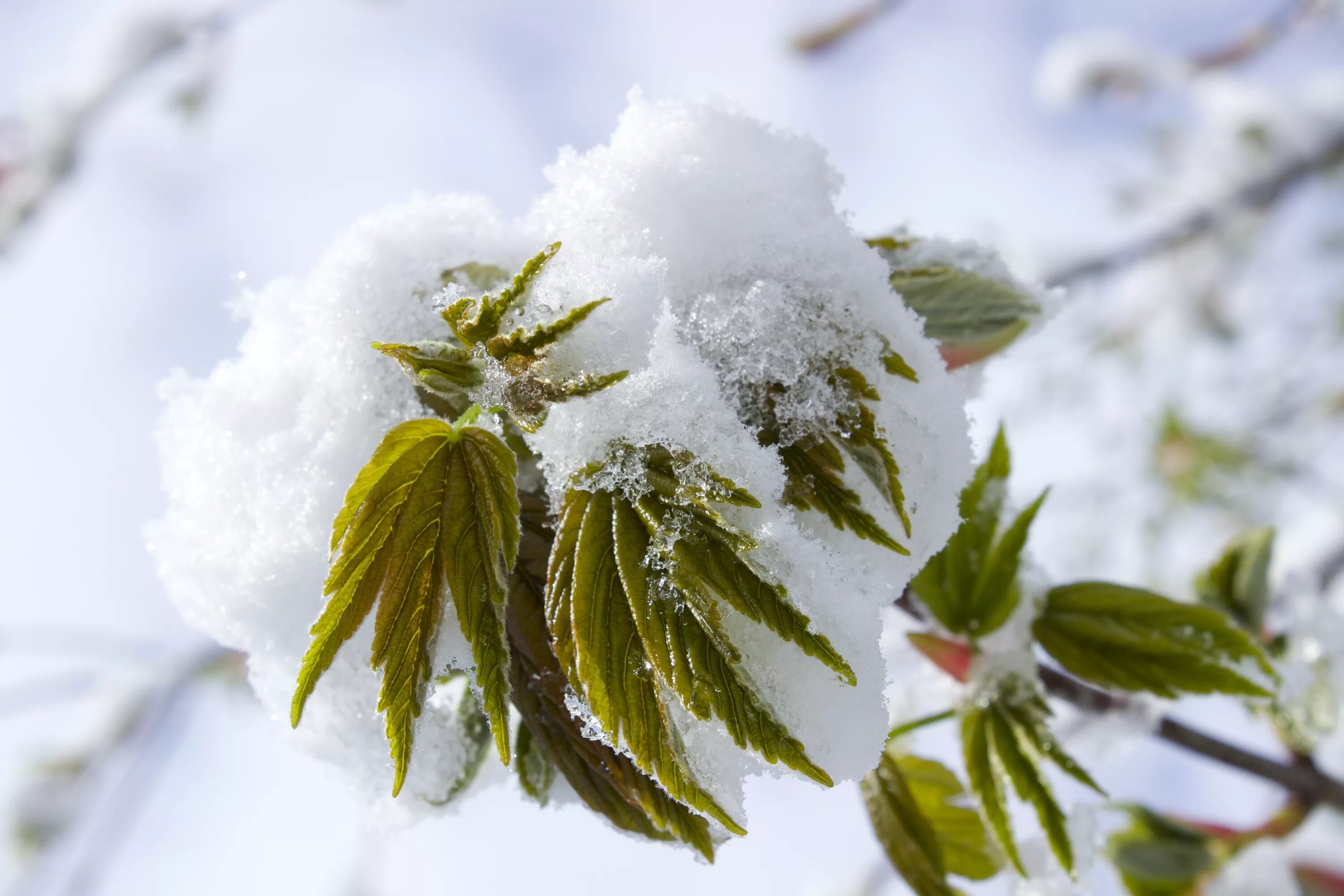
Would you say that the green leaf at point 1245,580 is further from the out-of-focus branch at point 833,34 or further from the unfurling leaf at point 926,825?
the out-of-focus branch at point 833,34

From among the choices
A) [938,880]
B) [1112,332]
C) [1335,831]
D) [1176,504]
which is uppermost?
[1112,332]

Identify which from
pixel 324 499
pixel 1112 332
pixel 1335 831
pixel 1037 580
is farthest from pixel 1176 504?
pixel 324 499

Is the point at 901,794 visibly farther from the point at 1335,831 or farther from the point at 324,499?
the point at 1335,831

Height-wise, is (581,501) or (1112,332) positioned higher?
(1112,332)

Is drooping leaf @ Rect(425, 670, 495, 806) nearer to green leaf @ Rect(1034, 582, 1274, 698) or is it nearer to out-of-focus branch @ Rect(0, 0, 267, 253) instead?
green leaf @ Rect(1034, 582, 1274, 698)

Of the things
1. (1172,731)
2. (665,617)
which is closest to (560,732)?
(665,617)

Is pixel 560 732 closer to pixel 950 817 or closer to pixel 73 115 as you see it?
pixel 950 817

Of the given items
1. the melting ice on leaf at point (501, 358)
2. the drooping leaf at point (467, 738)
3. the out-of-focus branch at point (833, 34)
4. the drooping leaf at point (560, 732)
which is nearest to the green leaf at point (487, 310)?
the melting ice on leaf at point (501, 358)
